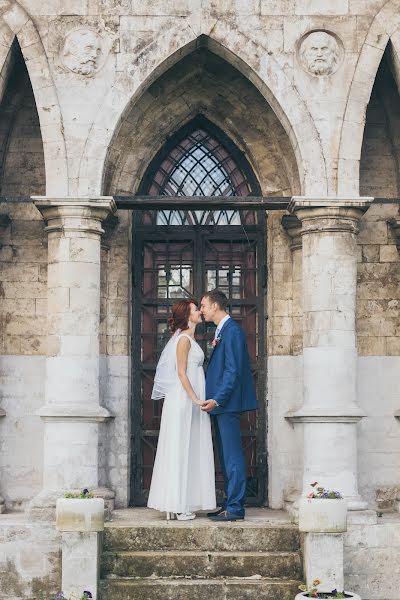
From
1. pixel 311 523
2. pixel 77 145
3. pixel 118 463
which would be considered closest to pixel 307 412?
pixel 311 523

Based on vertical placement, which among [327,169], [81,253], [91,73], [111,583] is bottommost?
[111,583]

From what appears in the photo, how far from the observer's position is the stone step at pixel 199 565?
452 inches

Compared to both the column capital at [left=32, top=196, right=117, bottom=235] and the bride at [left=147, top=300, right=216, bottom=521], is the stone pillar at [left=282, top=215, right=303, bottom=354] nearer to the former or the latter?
the bride at [left=147, top=300, right=216, bottom=521]

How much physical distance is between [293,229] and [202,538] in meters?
3.64

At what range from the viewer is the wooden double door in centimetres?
1383

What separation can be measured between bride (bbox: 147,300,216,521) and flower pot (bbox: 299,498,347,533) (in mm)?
1454

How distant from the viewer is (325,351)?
12.3 meters

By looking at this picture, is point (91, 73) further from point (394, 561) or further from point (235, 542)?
point (394, 561)

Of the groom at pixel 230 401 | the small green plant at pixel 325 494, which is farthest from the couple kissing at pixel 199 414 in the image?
the small green plant at pixel 325 494

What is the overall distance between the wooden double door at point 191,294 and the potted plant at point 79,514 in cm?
258

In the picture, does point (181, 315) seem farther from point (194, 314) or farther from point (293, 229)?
point (293, 229)

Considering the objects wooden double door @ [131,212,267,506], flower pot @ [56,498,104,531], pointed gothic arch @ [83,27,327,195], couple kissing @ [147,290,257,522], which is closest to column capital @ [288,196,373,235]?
pointed gothic arch @ [83,27,327,195]

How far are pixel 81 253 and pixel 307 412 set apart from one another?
8.99 feet

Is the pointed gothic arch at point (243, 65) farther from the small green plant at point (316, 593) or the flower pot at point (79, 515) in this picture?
the small green plant at point (316, 593)
